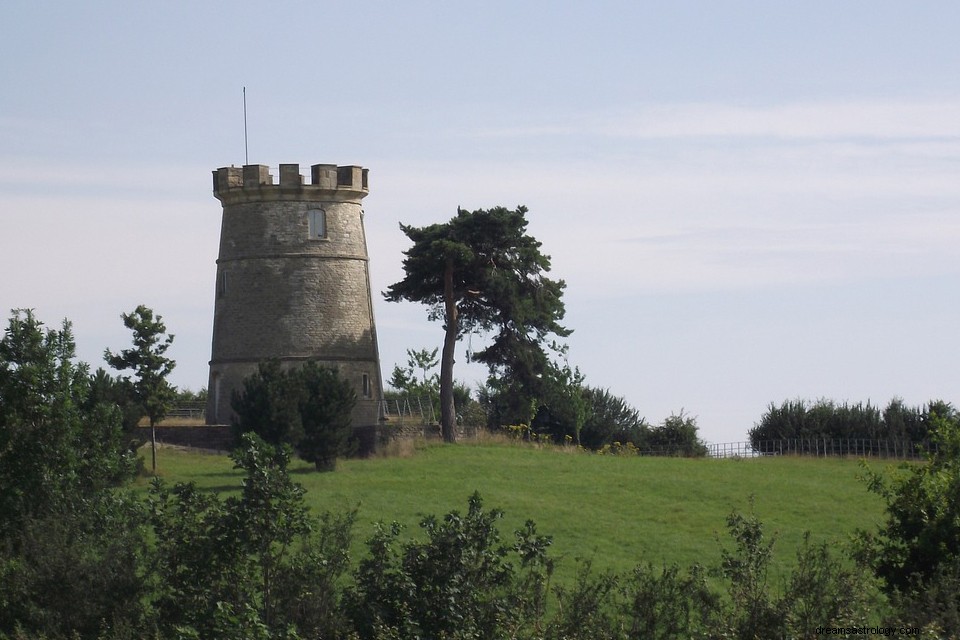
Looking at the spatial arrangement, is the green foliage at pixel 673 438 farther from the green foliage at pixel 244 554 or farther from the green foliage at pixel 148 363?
the green foliage at pixel 244 554

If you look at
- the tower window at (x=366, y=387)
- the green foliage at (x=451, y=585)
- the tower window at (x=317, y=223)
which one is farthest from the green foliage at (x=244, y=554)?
the tower window at (x=366, y=387)

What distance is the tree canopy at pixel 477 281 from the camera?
49.6 m

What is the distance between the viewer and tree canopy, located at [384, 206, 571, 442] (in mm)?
49562

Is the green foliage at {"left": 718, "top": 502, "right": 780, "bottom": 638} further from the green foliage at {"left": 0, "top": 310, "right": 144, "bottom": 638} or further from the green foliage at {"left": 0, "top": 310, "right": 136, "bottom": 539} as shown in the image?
the green foliage at {"left": 0, "top": 310, "right": 136, "bottom": 539}

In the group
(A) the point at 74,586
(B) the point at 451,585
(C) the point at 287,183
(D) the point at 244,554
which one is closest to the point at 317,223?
(C) the point at 287,183

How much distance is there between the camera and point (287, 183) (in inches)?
1908

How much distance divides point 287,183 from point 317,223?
161 centimetres

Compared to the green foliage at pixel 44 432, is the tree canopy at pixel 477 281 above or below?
above

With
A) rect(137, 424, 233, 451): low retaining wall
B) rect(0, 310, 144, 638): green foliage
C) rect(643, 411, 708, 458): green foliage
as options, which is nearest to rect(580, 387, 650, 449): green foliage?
rect(643, 411, 708, 458): green foliage

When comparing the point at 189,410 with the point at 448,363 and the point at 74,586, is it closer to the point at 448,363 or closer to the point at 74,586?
the point at 448,363

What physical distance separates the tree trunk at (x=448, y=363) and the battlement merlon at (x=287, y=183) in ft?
13.8

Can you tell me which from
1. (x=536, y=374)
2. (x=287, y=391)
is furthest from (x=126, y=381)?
(x=536, y=374)

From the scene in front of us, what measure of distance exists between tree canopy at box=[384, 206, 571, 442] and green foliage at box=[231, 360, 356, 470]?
8.55 m

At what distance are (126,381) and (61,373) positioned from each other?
1720 centimetres
